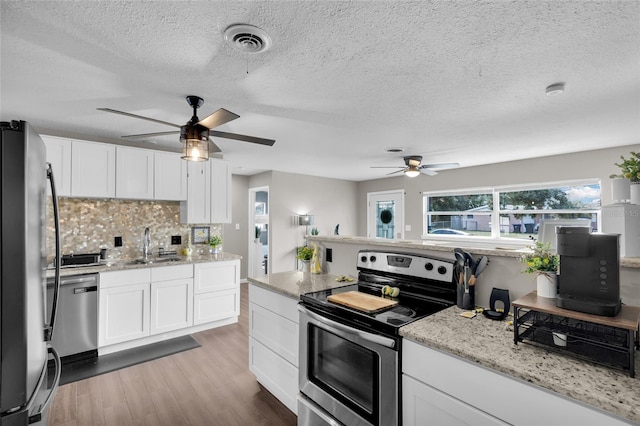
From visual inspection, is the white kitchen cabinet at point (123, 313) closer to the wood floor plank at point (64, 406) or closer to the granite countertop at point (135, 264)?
the granite countertop at point (135, 264)

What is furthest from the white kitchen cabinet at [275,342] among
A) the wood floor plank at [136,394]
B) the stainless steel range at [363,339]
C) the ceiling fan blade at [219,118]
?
the ceiling fan blade at [219,118]

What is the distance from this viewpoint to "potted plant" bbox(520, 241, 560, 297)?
1.34 meters

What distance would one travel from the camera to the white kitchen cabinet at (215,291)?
372cm

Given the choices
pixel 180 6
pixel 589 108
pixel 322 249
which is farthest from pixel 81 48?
pixel 589 108

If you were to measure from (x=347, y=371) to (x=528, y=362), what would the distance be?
894mm

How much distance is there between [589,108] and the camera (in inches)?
106

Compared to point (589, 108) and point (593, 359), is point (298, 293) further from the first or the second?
point (589, 108)

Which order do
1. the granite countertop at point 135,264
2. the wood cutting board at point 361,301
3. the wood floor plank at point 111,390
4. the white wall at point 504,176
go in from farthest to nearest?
the white wall at point 504,176 < the granite countertop at point 135,264 < the wood floor plank at point 111,390 < the wood cutting board at point 361,301

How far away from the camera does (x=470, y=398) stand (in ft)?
3.83

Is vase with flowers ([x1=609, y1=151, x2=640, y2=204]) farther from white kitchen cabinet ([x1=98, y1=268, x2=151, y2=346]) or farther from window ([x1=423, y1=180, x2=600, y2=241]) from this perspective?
white kitchen cabinet ([x1=98, y1=268, x2=151, y2=346])

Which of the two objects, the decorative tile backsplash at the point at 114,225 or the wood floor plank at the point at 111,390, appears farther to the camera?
the decorative tile backsplash at the point at 114,225

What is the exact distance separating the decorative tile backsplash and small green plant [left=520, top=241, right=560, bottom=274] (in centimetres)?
401

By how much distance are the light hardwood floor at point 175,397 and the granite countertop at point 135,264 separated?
0.99m

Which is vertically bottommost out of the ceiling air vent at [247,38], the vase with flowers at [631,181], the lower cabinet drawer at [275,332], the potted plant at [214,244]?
the lower cabinet drawer at [275,332]
